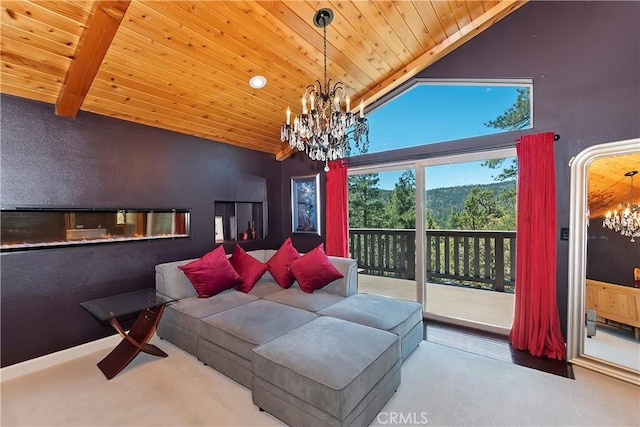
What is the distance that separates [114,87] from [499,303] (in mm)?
5109

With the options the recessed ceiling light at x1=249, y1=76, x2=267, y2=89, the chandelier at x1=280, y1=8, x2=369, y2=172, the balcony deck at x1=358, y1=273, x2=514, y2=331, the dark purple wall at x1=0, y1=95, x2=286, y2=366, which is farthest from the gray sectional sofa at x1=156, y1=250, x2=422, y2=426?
the recessed ceiling light at x1=249, y1=76, x2=267, y2=89

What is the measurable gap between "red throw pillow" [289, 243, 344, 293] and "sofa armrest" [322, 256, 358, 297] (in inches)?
2.3

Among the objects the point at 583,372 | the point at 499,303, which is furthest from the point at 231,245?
the point at 583,372

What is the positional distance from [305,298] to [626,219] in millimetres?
3056

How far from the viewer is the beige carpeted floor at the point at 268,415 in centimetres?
188

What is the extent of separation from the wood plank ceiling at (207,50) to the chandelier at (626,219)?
2155mm

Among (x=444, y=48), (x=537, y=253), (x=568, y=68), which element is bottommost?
(x=537, y=253)

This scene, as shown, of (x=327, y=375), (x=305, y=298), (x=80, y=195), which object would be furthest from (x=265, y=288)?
(x=80, y=195)

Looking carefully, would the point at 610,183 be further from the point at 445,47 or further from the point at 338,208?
the point at 338,208

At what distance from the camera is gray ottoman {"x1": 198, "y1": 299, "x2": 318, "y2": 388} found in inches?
86.4

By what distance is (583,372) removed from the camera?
95.4 inches

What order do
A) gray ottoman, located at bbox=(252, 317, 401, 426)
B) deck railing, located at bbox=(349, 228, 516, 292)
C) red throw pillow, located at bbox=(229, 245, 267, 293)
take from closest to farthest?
gray ottoman, located at bbox=(252, 317, 401, 426), red throw pillow, located at bbox=(229, 245, 267, 293), deck railing, located at bbox=(349, 228, 516, 292)

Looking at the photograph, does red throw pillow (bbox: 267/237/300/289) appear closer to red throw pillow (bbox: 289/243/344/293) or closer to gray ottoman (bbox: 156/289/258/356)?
red throw pillow (bbox: 289/243/344/293)

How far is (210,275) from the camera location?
315 cm
